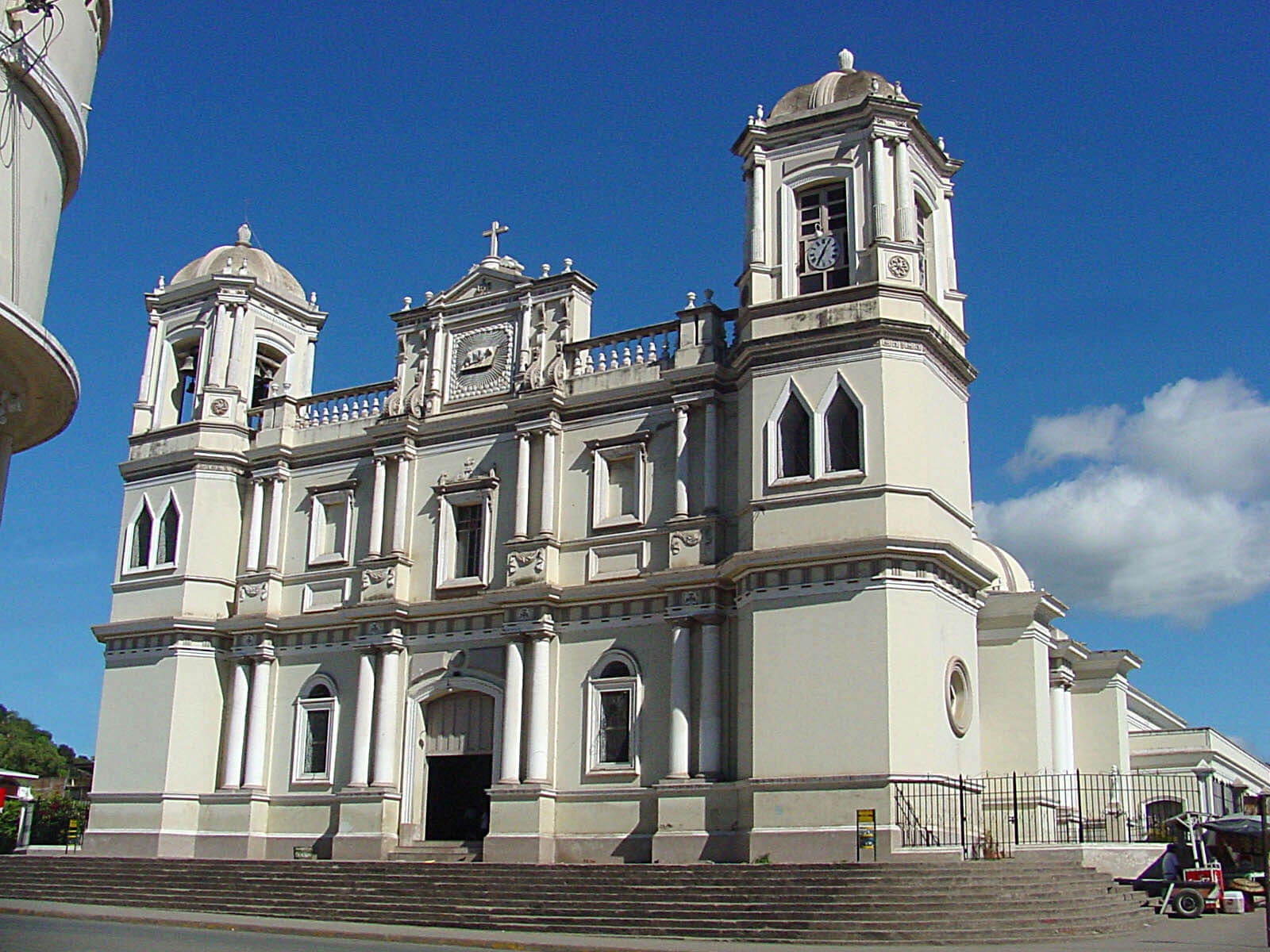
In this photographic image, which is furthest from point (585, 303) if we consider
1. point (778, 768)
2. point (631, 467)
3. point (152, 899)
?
point (152, 899)

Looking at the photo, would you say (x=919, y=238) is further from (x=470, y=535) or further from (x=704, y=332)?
(x=470, y=535)

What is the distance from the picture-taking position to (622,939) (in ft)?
68.7

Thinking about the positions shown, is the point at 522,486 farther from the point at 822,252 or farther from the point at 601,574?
the point at 822,252

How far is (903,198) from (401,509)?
13.3 metres

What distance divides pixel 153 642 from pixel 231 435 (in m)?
5.52

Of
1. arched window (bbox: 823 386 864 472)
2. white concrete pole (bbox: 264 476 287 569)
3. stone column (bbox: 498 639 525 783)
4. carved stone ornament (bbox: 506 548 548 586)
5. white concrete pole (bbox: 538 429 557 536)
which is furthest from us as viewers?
white concrete pole (bbox: 264 476 287 569)

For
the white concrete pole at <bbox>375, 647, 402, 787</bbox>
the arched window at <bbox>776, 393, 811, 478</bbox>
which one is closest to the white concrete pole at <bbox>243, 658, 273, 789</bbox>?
the white concrete pole at <bbox>375, 647, 402, 787</bbox>

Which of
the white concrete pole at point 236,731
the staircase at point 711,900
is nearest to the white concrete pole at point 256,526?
the white concrete pole at point 236,731

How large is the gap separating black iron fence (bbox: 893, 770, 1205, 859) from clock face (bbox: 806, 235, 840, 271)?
10.4 meters

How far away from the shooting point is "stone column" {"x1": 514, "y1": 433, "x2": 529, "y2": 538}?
29828mm

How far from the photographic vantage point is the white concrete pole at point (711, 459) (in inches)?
1091

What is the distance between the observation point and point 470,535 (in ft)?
103

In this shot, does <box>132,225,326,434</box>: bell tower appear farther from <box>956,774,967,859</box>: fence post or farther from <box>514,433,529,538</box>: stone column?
<box>956,774,967,859</box>: fence post

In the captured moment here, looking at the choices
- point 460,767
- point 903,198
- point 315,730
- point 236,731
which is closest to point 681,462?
point 903,198
